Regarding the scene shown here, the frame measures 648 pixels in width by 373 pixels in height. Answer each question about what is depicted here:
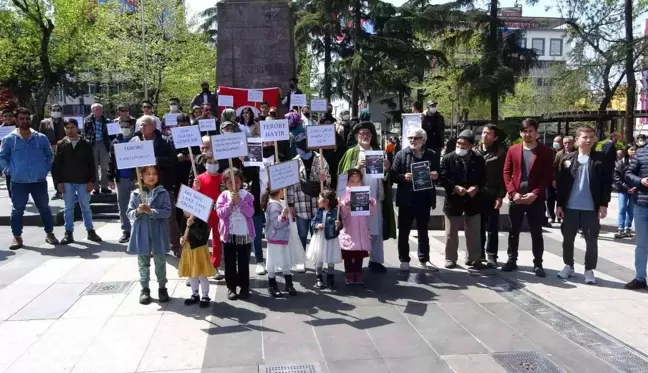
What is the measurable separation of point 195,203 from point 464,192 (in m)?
3.47

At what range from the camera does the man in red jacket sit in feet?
22.7

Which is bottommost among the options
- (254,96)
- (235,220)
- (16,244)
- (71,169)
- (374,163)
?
(16,244)

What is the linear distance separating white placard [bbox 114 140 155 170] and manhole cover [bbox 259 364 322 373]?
8.55 ft

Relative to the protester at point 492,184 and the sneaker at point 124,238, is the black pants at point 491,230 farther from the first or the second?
the sneaker at point 124,238

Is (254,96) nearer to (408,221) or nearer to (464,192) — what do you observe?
(408,221)

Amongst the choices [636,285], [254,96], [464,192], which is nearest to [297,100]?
[254,96]

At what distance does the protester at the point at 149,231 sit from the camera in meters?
5.66

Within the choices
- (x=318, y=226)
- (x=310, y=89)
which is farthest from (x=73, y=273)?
(x=310, y=89)

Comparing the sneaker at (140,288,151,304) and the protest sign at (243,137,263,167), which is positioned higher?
the protest sign at (243,137,263,167)

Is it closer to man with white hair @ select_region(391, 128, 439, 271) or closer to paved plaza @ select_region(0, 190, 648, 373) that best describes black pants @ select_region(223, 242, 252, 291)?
paved plaza @ select_region(0, 190, 648, 373)

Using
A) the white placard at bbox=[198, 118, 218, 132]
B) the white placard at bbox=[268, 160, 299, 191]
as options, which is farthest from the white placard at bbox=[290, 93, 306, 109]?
the white placard at bbox=[268, 160, 299, 191]

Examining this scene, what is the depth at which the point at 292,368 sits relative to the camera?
4195 mm

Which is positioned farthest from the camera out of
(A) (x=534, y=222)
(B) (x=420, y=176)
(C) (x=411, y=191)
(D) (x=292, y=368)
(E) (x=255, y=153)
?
(A) (x=534, y=222)

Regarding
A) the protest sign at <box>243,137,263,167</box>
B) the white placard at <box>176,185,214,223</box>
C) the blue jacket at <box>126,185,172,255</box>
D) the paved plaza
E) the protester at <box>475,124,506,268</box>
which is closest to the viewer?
the paved plaza
